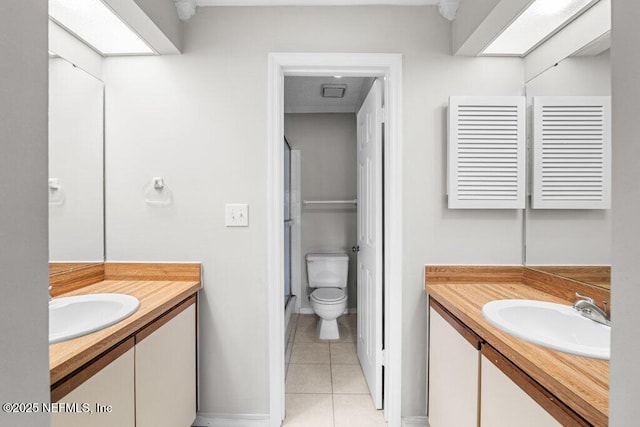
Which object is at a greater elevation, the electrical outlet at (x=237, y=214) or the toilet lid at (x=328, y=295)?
the electrical outlet at (x=237, y=214)

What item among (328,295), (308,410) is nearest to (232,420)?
(308,410)

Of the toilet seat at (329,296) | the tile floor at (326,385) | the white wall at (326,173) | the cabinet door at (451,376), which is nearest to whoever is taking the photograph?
the cabinet door at (451,376)

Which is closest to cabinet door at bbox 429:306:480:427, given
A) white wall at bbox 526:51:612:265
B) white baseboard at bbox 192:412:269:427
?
white wall at bbox 526:51:612:265

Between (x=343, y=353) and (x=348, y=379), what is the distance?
40 cm

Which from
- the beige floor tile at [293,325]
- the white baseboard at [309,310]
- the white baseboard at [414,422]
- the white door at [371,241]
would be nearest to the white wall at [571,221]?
the white door at [371,241]

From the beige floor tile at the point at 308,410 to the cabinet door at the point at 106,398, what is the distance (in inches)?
38.8

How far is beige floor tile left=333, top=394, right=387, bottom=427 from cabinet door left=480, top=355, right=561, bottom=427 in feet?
3.01

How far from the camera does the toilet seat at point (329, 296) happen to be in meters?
2.87

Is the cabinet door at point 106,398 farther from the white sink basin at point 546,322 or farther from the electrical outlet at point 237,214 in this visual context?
the white sink basin at point 546,322

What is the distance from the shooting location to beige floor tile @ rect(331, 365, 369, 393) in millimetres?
2184

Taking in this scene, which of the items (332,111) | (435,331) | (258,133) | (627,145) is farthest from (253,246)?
(332,111)

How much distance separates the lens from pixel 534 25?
149 cm

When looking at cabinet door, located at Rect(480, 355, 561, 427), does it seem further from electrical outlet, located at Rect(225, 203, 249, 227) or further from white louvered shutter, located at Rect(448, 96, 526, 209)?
electrical outlet, located at Rect(225, 203, 249, 227)

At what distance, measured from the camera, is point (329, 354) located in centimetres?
268
